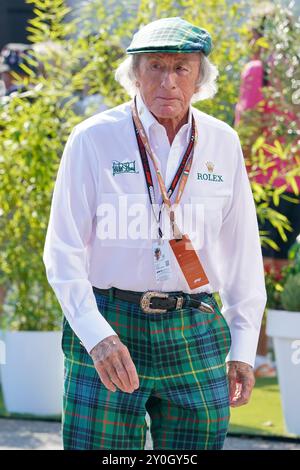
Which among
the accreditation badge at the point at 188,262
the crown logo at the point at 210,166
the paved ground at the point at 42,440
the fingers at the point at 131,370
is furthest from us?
the paved ground at the point at 42,440

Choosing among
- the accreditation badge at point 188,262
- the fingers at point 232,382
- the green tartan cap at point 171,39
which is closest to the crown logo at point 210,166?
the accreditation badge at point 188,262

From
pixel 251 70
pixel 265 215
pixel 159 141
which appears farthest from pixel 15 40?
pixel 159 141

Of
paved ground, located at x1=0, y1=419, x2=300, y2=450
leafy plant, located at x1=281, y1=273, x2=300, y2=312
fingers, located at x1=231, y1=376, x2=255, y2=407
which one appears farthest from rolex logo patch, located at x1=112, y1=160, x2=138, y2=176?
leafy plant, located at x1=281, y1=273, x2=300, y2=312

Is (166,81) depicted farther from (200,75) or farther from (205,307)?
(205,307)

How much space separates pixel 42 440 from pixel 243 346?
8.41 ft

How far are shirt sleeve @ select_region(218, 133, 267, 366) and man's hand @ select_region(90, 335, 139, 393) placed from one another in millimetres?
493

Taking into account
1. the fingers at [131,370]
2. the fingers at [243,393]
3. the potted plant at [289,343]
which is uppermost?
the fingers at [131,370]

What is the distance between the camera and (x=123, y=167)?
317 cm

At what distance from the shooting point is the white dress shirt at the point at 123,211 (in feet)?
10.2

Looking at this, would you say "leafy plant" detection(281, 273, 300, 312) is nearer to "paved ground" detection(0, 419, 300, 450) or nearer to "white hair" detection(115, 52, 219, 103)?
"paved ground" detection(0, 419, 300, 450)

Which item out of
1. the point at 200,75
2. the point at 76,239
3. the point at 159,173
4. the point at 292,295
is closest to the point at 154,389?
the point at 76,239

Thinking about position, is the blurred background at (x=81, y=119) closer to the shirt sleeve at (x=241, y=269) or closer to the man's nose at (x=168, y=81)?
the shirt sleeve at (x=241, y=269)

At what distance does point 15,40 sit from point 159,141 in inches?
334
